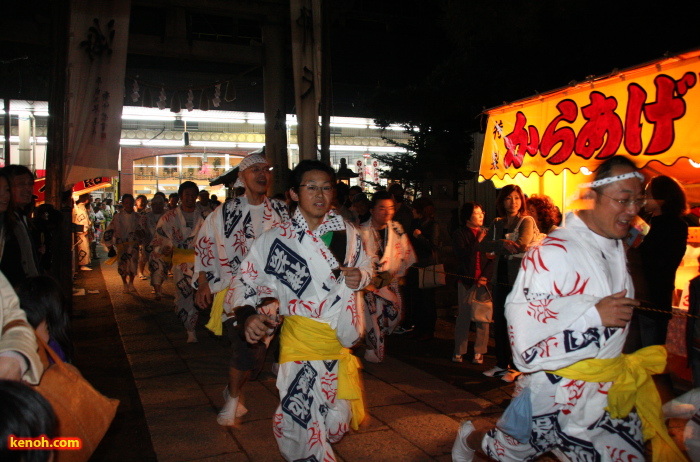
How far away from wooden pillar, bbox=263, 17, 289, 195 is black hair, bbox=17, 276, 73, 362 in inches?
284

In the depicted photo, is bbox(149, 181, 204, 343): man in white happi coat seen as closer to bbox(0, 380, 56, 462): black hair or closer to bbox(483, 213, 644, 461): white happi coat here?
bbox(483, 213, 644, 461): white happi coat

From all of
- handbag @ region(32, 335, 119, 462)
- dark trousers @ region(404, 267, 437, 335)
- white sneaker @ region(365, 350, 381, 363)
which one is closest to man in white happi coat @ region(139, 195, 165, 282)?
dark trousers @ region(404, 267, 437, 335)

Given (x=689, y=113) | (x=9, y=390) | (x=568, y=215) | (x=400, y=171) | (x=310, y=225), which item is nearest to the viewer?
(x=9, y=390)

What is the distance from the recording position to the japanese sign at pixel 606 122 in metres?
4.36

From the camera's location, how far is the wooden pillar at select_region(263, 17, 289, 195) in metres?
10.1

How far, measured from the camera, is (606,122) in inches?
201

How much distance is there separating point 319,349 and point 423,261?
4.10m

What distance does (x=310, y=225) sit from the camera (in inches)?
116

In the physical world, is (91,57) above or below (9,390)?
above

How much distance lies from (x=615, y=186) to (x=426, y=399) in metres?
2.89

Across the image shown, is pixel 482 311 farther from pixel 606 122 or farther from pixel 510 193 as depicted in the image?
pixel 606 122

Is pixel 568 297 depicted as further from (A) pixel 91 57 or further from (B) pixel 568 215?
(A) pixel 91 57

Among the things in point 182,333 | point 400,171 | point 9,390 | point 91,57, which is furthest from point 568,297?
point 400,171

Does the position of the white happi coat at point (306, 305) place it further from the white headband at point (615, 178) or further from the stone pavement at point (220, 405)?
the white headband at point (615, 178)
